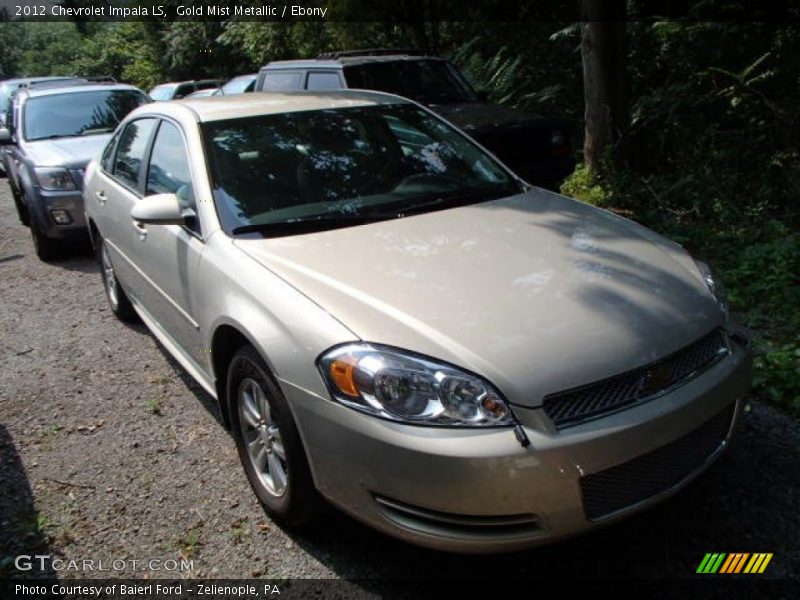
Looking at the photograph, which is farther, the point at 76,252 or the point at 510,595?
the point at 76,252

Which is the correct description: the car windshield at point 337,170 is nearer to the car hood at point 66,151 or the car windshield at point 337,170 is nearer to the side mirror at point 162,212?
the side mirror at point 162,212

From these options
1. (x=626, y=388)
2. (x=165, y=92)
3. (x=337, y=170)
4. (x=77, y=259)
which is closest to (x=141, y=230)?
(x=337, y=170)

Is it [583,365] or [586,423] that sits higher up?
[583,365]

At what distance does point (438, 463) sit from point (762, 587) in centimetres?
126

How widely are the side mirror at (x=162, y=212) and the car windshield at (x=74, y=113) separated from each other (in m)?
5.12

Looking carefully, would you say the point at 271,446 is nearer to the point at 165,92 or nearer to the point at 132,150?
the point at 132,150

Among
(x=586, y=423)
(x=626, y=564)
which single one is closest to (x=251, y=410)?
(x=586, y=423)

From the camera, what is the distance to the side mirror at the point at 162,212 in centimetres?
318

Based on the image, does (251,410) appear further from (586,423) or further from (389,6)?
(389,6)

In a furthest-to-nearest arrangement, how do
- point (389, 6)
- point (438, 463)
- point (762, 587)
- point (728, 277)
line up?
point (389, 6), point (728, 277), point (762, 587), point (438, 463)

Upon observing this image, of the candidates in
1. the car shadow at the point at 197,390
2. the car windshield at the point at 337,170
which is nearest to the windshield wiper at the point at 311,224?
the car windshield at the point at 337,170

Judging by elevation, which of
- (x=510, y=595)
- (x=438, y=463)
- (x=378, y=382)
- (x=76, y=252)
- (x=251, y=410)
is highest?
(x=378, y=382)

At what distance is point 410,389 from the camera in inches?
87.7

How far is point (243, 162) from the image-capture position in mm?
3367
